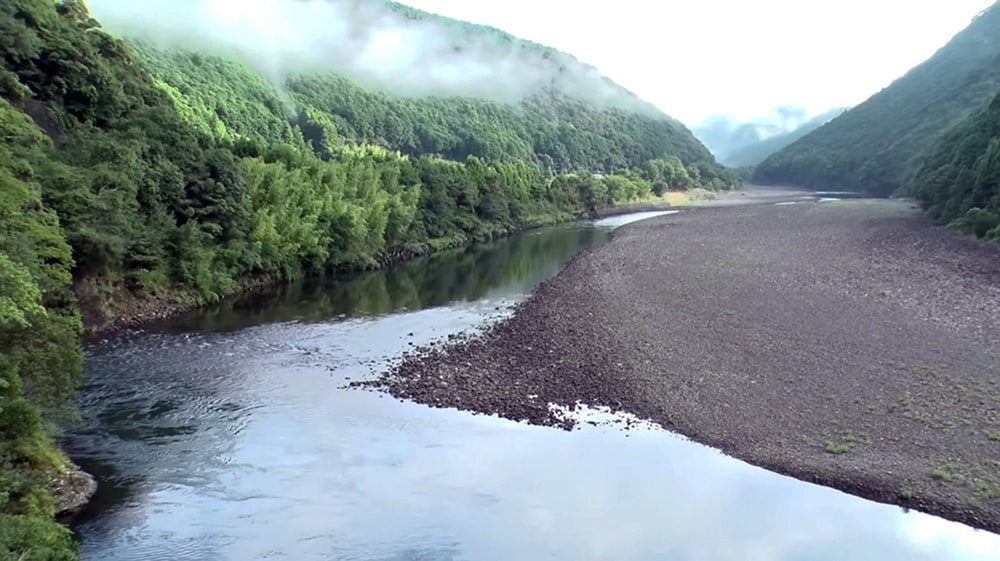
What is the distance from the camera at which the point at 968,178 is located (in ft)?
205

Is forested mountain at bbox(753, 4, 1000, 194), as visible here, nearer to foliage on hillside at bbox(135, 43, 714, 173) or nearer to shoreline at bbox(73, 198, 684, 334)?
foliage on hillside at bbox(135, 43, 714, 173)

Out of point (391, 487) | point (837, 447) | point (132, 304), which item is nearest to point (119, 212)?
point (132, 304)

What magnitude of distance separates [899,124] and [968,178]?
97.9 meters

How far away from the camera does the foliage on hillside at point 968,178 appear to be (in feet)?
178

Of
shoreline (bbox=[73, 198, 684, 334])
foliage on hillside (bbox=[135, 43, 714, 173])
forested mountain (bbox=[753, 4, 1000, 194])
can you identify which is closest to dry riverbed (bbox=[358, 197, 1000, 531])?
shoreline (bbox=[73, 198, 684, 334])

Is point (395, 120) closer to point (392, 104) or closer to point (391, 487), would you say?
point (392, 104)

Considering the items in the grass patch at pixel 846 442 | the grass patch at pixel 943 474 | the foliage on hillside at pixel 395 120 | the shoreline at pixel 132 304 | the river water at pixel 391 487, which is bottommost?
the grass patch at pixel 943 474

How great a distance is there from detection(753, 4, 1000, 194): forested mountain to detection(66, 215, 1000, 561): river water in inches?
4361

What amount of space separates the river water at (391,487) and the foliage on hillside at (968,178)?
42.0 meters

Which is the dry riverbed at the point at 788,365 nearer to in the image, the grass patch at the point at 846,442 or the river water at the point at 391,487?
the grass patch at the point at 846,442

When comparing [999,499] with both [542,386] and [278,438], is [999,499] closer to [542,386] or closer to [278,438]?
[542,386]

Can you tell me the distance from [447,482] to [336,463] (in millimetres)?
2940

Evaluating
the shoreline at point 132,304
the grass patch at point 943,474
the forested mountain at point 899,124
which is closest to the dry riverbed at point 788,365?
the grass patch at point 943,474

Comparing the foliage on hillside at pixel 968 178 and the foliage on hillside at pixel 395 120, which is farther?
the foliage on hillside at pixel 395 120
